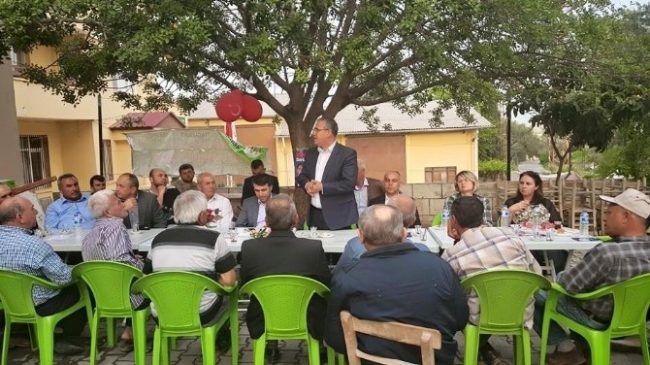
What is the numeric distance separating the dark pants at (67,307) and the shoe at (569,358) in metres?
3.27

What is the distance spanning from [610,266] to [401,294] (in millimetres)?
1382

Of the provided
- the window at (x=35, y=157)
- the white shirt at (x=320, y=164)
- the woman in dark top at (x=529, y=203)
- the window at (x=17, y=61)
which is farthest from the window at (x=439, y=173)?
the white shirt at (x=320, y=164)

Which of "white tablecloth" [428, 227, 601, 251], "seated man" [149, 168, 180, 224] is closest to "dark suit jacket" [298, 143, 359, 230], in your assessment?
"white tablecloth" [428, 227, 601, 251]

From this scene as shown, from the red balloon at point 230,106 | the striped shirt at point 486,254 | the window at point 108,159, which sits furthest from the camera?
the window at point 108,159

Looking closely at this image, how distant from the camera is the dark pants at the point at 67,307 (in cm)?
341

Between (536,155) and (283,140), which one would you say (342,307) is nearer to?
(283,140)

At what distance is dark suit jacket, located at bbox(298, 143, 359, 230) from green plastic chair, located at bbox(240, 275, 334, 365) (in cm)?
176

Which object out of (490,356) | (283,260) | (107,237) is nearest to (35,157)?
(107,237)

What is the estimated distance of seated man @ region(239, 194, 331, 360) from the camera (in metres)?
2.96

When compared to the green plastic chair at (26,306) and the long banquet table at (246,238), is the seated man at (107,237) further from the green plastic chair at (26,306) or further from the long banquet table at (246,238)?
the long banquet table at (246,238)

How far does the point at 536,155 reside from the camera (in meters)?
51.7

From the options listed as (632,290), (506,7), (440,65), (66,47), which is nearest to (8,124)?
(66,47)

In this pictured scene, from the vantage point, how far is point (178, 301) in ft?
9.93

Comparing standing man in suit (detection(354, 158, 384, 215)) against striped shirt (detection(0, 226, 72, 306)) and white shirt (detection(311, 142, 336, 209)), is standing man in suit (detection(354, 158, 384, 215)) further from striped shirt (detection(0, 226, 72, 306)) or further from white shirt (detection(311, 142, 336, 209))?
striped shirt (detection(0, 226, 72, 306))
